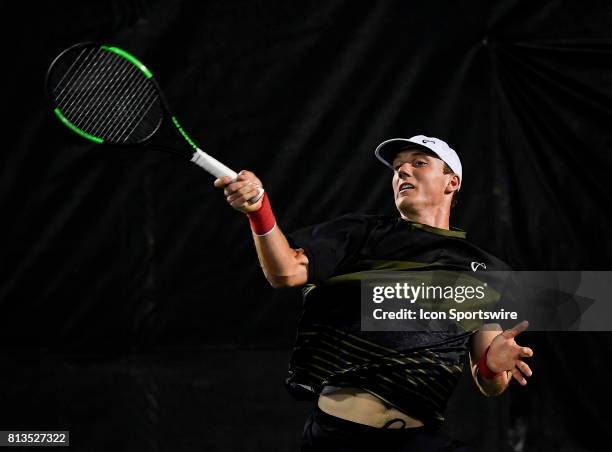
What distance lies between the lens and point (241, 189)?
202 centimetres

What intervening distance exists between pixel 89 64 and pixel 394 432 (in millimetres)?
1385

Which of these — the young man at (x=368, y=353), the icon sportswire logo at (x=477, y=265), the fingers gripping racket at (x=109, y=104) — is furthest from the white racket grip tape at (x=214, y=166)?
the icon sportswire logo at (x=477, y=265)

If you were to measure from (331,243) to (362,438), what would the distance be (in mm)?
494

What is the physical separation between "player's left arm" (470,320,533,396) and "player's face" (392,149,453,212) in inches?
15.2

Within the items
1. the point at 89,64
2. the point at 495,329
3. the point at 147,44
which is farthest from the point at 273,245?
the point at 147,44

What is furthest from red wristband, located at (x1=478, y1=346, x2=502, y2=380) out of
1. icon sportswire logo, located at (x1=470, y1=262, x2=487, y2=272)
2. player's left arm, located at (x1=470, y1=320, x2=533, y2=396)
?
icon sportswire logo, located at (x1=470, y1=262, x2=487, y2=272)

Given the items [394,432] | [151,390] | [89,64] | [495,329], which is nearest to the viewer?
[394,432]

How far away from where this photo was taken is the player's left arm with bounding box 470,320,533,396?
2352 millimetres

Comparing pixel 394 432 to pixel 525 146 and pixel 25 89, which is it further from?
pixel 25 89

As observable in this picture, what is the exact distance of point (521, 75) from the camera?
10.9 feet

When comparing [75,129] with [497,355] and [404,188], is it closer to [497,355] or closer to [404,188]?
[404,188]

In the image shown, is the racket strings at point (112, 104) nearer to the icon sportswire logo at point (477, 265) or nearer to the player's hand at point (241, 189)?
the player's hand at point (241, 189)

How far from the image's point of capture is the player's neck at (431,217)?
2.53 m

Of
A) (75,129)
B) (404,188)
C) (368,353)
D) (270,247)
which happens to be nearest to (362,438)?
(368,353)
